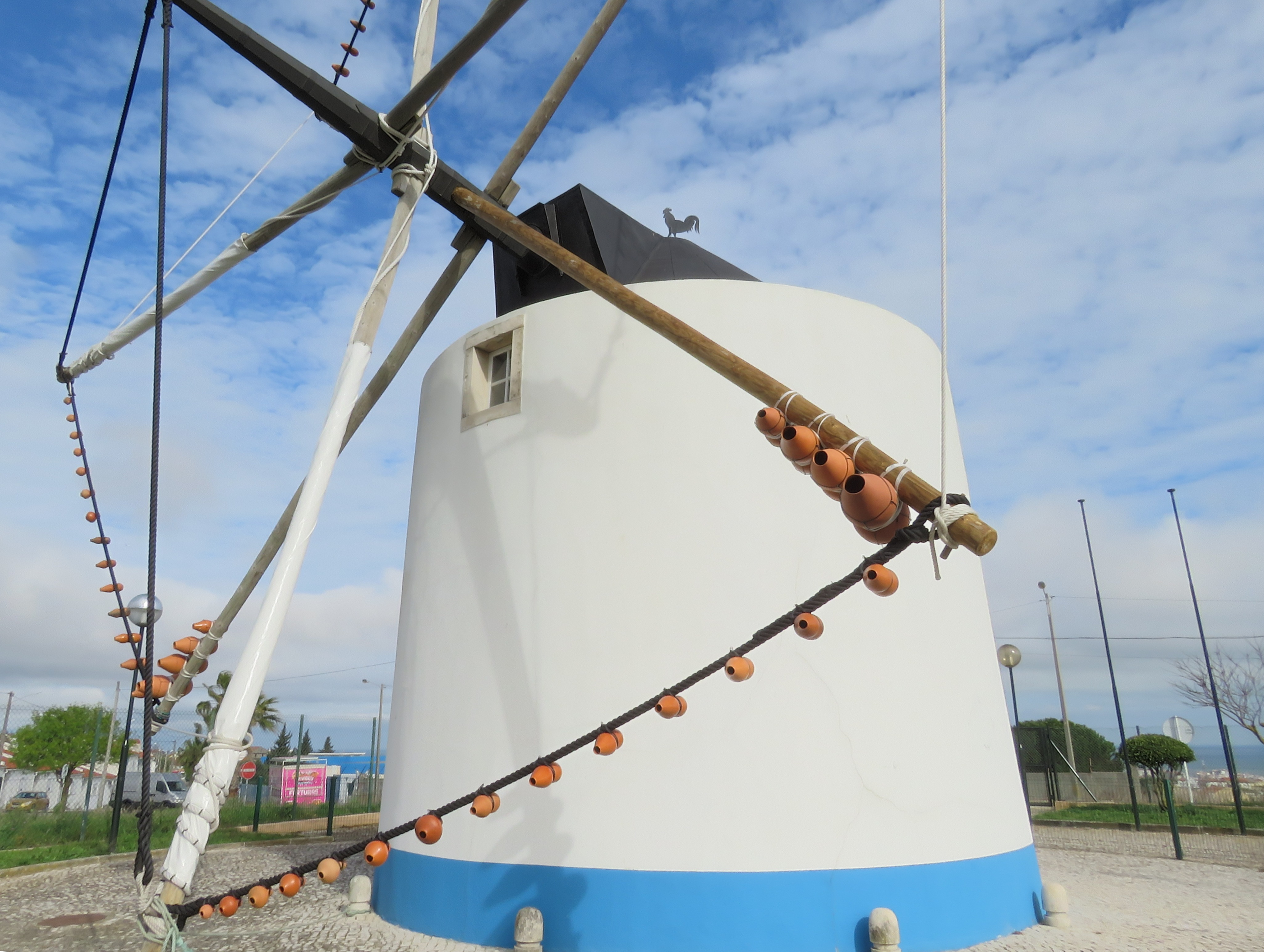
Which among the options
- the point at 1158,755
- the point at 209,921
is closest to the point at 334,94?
the point at 209,921

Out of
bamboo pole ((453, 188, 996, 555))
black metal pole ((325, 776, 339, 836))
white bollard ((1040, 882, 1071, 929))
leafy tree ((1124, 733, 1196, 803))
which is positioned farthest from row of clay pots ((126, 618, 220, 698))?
leafy tree ((1124, 733, 1196, 803))

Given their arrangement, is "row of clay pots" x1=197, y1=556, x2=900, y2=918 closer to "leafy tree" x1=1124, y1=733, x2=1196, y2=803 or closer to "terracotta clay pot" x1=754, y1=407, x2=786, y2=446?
"terracotta clay pot" x1=754, y1=407, x2=786, y2=446

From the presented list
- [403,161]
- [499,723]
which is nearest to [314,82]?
[403,161]

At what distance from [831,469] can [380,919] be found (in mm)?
6288

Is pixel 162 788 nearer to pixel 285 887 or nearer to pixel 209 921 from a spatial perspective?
pixel 209 921

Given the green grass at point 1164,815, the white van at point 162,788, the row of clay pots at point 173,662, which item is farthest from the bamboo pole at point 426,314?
the green grass at point 1164,815

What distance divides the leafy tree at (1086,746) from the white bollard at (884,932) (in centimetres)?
2324

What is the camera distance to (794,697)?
5.79 meters

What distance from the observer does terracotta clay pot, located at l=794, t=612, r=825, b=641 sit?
10.6ft

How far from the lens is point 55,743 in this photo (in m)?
35.6

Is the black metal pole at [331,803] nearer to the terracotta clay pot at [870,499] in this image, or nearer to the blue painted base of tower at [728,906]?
the blue painted base of tower at [728,906]

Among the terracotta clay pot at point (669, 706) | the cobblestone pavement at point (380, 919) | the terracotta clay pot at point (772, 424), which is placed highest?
the terracotta clay pot at point (772, 424)

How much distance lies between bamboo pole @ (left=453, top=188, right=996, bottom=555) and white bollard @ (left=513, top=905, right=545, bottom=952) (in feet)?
13.3

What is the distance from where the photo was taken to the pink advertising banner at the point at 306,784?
23.1 metres
